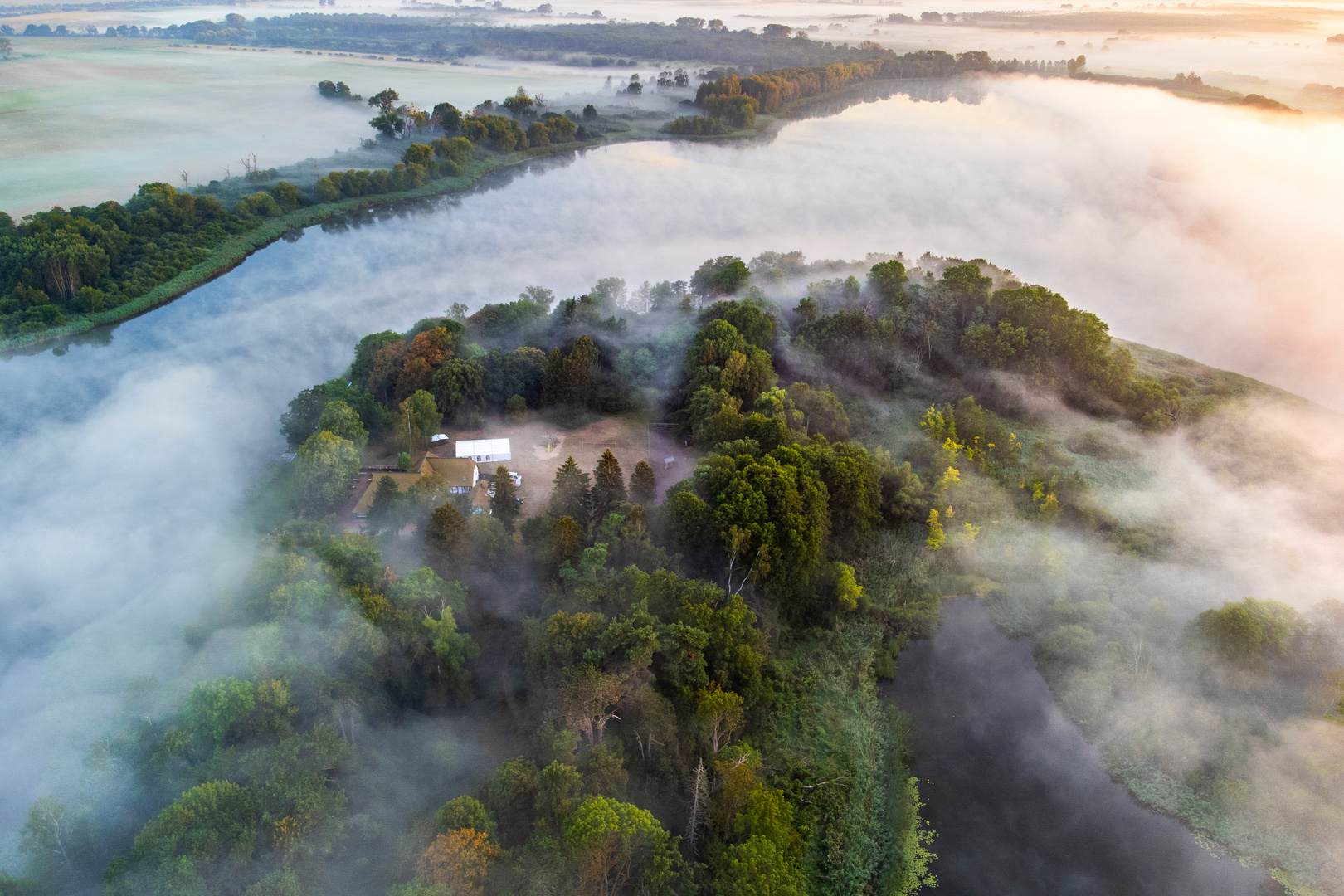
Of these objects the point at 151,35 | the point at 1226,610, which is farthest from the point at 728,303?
the point at 151,35

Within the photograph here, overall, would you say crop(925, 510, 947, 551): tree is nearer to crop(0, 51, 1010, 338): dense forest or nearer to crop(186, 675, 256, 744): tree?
crop(186, 675, 256, 744): tree

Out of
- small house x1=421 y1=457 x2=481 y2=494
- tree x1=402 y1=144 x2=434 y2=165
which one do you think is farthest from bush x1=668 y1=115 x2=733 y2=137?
small house x1=421 y1=457 x2=481 y2=494

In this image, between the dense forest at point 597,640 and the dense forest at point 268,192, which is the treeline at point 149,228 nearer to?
the dense forest at point 268,192

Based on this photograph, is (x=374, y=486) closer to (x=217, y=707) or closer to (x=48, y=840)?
(x=217, y=707)

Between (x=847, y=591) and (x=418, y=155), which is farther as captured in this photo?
(x=418, y=155)

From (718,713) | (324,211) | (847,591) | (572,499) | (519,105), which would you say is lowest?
(847,591)

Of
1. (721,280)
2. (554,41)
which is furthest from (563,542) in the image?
(554,41)

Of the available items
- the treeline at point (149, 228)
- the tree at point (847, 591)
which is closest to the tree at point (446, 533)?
the tree at point (847, 591)
